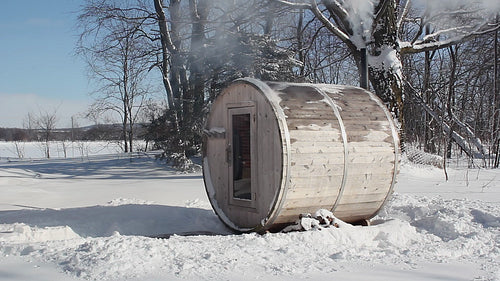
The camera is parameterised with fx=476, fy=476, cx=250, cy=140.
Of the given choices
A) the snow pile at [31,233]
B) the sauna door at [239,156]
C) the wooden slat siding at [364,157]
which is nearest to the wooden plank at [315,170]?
the wooden slat siding at [364,157]

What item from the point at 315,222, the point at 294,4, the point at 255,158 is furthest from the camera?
the point at 294,4

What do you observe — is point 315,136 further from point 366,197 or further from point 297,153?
point 366,197

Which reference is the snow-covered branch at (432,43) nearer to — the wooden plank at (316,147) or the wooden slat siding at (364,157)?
the wooden slat siding at (364,157)

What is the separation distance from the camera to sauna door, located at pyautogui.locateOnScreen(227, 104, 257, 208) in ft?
20.7

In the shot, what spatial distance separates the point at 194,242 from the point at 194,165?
10.0 m

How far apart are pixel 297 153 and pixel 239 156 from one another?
1.30 m

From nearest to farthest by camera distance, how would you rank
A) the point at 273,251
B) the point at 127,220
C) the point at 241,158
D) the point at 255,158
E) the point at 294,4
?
the point at 273,251 < the point at 255,158 < the point at 241,158 < the point at 127,220 < the point at 294,4

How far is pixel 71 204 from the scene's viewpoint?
895cm

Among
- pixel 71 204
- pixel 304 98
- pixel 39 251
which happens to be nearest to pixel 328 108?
pixel 304 98

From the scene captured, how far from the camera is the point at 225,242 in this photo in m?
4.72

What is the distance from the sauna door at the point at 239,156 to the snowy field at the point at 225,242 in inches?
25.5

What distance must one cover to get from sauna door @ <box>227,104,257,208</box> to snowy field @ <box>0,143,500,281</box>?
65 centimetres

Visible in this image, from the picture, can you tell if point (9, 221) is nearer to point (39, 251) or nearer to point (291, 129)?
point (39, 251)

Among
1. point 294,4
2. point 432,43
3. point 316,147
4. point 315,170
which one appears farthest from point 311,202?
point 432,43
